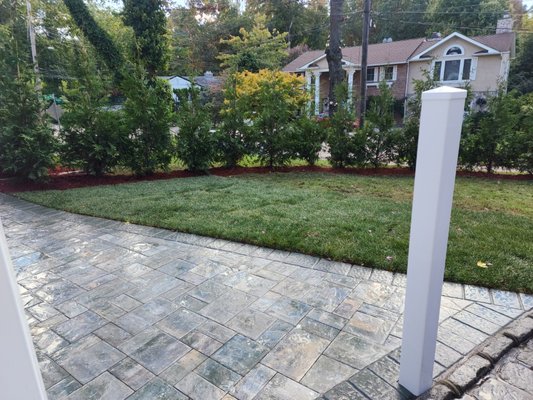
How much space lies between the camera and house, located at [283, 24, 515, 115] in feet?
57.9

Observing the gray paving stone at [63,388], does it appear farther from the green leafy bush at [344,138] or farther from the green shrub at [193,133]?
the green leafy bush at [344,138]

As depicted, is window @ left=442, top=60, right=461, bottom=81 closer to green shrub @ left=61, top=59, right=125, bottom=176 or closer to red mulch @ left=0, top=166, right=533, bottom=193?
red mulch @ left=0, top=166, right=533, bottom=193

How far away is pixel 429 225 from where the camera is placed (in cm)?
156

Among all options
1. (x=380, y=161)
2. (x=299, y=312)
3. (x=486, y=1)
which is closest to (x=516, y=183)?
(x=380, y=161)

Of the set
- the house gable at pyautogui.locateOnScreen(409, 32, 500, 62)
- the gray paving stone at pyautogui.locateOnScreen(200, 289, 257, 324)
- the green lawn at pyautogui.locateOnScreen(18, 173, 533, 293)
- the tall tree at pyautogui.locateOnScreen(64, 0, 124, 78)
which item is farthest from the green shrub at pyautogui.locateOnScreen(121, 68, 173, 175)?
the house gable at pyautogui.locateOnScreen(409, 32, 500, 62)

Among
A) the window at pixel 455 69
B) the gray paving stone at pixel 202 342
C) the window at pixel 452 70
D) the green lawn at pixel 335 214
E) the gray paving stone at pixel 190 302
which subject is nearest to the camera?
the gray paving stone at pixel 202 342

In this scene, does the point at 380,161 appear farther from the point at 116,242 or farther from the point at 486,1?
the point at 486,1

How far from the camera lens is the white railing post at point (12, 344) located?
0.78 m

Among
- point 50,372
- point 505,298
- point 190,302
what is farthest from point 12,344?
point 505,298

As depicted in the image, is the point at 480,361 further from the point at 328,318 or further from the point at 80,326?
the point at 80,326

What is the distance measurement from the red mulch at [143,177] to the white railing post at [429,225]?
6067mm

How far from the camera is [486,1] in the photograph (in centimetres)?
2453

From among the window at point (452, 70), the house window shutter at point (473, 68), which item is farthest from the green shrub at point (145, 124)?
the house window shutter at point (473, 68)

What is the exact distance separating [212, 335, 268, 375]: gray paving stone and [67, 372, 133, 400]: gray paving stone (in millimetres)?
517
